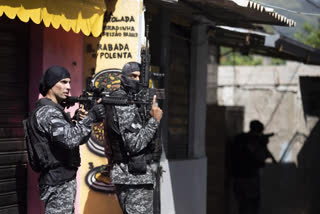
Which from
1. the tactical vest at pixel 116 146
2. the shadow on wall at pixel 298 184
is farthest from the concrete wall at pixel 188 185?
the shadow on wall at pixel 298 184

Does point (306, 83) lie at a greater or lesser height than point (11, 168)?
greater

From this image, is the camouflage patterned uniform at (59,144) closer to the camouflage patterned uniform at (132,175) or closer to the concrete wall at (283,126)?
the camouflage patterned uniform at (132,175)

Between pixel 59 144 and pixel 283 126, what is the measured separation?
9.83 meters

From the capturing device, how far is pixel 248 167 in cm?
912

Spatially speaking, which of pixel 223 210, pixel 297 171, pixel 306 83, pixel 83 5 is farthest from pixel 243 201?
pixel 83 5

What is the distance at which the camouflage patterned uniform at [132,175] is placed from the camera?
185 inches

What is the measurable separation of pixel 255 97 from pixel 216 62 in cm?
140

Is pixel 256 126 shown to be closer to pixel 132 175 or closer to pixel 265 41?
pixel 265 41

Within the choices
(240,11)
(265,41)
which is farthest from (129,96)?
(265,41)

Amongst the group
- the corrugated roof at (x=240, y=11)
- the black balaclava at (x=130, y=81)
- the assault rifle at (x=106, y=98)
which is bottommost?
the assault rifle at (x=106, y=98)

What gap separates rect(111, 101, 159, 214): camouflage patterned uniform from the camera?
15.4 feet

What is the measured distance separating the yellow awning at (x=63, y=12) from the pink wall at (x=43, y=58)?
35cm

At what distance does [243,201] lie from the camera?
30.2ft

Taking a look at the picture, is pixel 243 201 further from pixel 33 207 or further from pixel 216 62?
pixel 216 62
